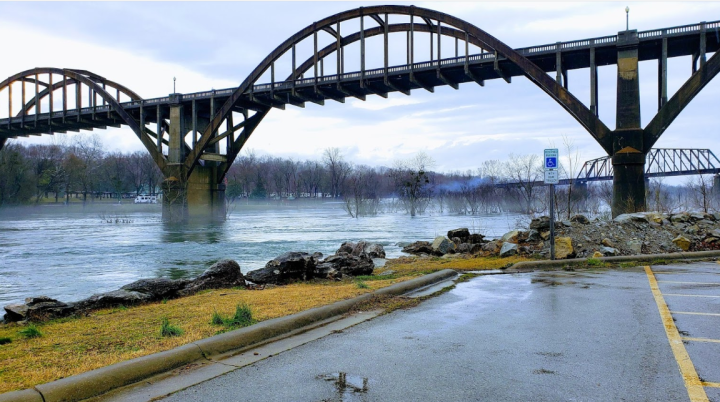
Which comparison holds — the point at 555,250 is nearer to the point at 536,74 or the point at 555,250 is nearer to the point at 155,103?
the point at 536,74

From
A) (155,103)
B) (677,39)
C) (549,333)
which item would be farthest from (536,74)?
(155,103)

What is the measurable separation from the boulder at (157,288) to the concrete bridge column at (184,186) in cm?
4341

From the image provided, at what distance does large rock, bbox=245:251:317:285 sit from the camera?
1262cm

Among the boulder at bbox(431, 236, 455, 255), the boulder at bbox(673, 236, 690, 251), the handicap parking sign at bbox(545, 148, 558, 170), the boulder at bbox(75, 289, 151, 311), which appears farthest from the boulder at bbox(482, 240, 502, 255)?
the boulder at bbox(75, 289, 151, 311)

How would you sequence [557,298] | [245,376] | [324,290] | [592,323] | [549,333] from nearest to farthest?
1. [245,376]
2. [549,333]
3. [592,323]
4. [557,298]
5. [324,290]

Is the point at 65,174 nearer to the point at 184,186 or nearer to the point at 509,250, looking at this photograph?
the point at 184,186

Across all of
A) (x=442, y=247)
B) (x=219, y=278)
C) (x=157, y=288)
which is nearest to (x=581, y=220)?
(x=442, y=247)

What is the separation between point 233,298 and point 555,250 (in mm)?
9074

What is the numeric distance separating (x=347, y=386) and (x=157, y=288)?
693 cm

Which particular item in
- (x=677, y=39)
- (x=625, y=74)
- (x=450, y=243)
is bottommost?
(x=450, y=243)

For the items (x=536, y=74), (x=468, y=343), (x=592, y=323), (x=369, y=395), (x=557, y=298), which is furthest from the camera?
(x=536, y=74)

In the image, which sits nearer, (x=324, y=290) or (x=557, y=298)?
(x=557, y=298)

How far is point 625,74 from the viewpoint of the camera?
1169 inches

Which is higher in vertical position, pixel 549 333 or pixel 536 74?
pixel 536 74
